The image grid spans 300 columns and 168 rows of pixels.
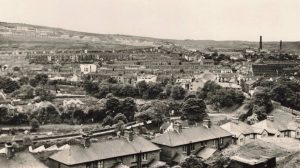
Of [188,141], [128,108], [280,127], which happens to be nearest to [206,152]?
[188,141]

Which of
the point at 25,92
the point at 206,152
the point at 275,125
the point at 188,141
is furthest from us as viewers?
the point at 25,92

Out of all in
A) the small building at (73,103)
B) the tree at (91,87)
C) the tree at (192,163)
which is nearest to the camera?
the tree at (192,163)

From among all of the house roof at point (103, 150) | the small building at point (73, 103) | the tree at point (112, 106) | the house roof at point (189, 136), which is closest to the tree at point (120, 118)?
the tree at point (112, 106)

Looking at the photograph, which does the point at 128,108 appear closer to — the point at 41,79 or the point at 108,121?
the point at 108,121

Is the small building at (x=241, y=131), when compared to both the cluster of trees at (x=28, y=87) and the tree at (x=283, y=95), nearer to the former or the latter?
the tree at (x=283, y=95)

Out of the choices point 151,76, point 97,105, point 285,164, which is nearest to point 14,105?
point 97,105

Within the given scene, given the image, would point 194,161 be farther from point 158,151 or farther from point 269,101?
point 269,101

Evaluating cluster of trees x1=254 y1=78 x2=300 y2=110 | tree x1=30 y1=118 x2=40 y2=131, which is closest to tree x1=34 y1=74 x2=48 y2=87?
tree x1=30 y1=118 x2=40 y2=131
